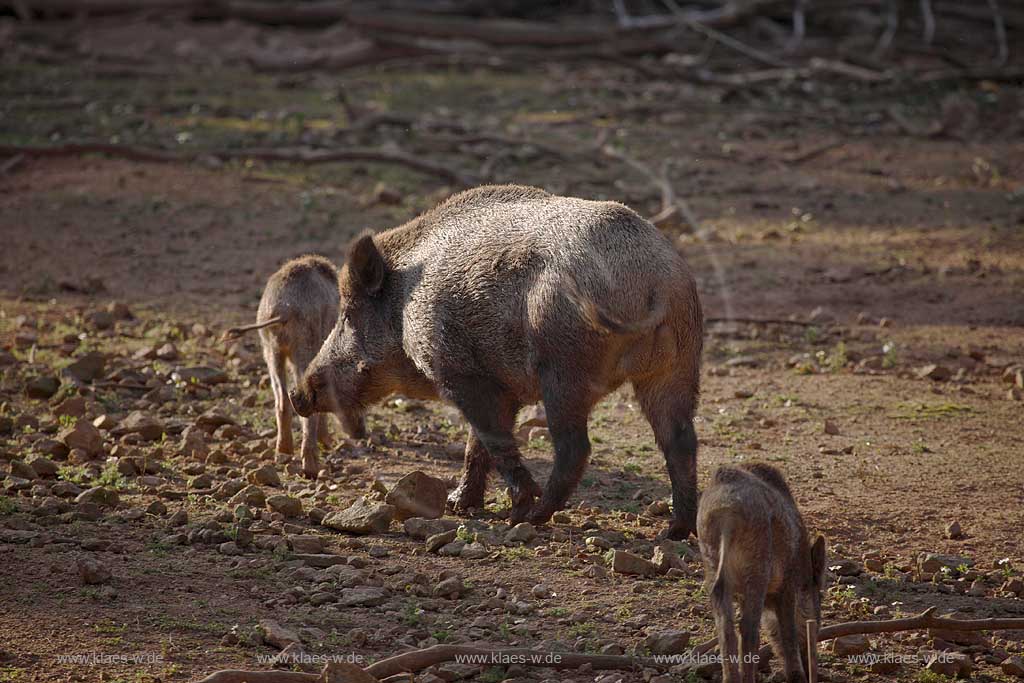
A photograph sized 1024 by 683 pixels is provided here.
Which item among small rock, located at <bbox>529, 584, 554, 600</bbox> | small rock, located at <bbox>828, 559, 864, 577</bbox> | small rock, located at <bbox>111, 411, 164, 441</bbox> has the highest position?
small rock, located at <bbox>529, 584, 554, 600</bbox>

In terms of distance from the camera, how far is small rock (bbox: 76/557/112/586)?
16.6 ft

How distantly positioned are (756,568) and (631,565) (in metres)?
1.23

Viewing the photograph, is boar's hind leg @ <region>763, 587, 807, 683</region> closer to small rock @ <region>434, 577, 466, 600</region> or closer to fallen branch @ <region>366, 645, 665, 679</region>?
fallen branch @ <region>366, 645, 665, 679</region>

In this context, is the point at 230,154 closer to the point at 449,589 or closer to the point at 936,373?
the point at 936,373

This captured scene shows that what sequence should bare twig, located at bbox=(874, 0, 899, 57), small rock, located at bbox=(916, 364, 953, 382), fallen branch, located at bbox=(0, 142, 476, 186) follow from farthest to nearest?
bare twig, located at bbox=(874, 0, 899, 57), fallen branch, located at bbox=(0, 142, 476, 186), small rock, located at bbox=(916, 364, 953, 382)

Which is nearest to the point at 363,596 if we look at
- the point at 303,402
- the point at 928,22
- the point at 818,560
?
the point at 818,560

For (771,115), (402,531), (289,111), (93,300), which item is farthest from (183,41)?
(402,531)

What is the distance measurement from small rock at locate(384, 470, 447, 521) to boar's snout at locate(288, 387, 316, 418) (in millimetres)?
942

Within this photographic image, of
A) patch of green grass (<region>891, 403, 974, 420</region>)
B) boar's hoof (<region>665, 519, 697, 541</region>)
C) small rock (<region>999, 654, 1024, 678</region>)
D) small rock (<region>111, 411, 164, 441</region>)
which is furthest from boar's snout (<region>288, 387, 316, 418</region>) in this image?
small rock (<region>999, 654, 1024, 678</region>)

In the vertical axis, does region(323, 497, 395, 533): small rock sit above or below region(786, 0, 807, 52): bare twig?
below

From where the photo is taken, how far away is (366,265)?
6.59m

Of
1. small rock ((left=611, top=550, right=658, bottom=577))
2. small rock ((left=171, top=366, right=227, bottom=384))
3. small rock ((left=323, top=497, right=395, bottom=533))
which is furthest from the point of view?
small rock ((left=171, top=366, right=227, bottom=384))

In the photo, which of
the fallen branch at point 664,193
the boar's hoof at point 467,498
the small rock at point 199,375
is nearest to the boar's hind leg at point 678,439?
the boar's hoof at point 467,498

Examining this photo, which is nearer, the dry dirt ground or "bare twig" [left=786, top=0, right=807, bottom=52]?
the dry dirt ground
